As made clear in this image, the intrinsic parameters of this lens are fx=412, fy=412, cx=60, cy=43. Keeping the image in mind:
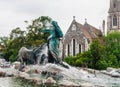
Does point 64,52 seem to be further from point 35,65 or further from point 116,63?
point 35,65

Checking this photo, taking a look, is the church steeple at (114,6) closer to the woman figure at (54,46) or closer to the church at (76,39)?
the church at (76,39)

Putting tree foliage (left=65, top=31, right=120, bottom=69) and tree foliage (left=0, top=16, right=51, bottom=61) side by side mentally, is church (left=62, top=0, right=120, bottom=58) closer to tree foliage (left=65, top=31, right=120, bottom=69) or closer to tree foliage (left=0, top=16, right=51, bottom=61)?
tree foliage (left=0, top=16, right=51, bottom=61)

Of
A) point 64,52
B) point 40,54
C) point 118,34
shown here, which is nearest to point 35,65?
point 40,54

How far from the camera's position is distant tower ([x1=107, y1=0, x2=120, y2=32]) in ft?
381

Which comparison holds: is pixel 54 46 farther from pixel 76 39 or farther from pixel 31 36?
pixel 76 39

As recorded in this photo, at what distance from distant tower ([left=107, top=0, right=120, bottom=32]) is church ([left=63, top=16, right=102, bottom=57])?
13.8 m

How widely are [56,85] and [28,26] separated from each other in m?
63.6

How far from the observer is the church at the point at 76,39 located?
100 metres

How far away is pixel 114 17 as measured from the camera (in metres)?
117

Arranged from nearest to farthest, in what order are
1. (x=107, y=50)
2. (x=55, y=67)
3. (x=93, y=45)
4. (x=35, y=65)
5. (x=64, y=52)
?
(x=55, y=67) → (x=35, y=65) → (x=93, y=45) → (x=107, y=50) → (x=64, y=52)

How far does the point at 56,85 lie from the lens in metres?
19.6

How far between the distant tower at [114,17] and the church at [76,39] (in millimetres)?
13827

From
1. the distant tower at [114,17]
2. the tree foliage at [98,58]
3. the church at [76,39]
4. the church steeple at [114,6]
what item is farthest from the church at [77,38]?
the tree foliage at [98,58]

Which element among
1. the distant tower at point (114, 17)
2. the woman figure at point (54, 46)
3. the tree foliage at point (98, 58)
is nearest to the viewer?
the woman figure at point (54, 46)
